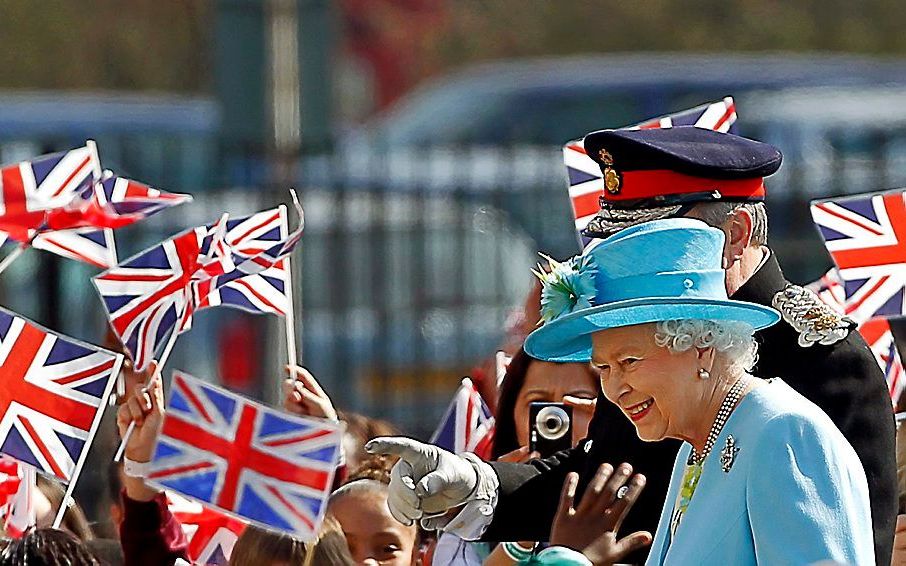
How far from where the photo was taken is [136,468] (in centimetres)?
479

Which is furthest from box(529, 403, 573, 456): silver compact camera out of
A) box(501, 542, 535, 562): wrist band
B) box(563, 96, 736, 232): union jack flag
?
box(563, 96, 736, 232): union jack flag

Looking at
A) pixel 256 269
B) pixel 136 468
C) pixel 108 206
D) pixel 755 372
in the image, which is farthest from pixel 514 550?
pixel 108 206

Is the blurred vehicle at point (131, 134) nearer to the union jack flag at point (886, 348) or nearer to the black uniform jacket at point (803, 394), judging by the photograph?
the union jack flag at point (886, 348)

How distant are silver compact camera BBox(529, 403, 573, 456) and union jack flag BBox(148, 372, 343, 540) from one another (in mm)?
461

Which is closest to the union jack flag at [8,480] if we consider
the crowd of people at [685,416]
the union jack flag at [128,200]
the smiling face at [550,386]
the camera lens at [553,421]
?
the union jack flag at [128,200]

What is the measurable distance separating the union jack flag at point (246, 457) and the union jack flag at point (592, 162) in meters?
0.92

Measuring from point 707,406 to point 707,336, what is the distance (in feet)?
0.36

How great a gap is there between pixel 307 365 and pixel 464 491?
263 inches

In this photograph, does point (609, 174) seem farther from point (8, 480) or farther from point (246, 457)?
point (8, 480)

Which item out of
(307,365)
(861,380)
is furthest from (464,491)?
(307,365)

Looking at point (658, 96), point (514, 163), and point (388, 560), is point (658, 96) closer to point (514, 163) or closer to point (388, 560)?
point (514, 163)

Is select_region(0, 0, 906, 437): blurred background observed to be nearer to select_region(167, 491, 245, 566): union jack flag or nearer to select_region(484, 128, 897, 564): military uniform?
select_region(167, 491, 245, 566): union jack flag

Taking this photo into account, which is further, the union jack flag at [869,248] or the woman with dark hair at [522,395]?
the union jack flag at [869,248]

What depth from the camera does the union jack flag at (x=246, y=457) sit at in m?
4.65
